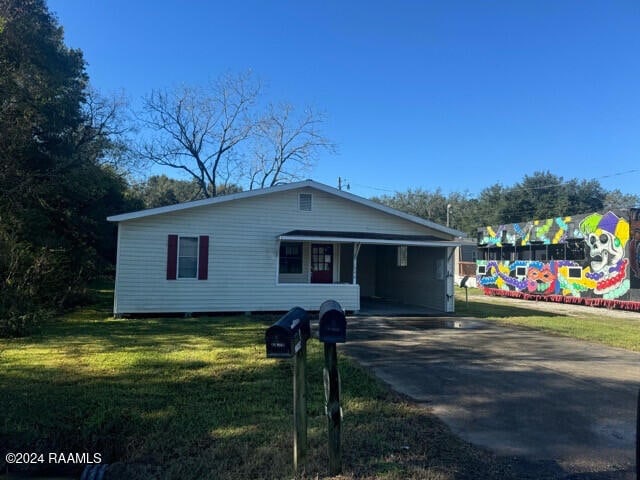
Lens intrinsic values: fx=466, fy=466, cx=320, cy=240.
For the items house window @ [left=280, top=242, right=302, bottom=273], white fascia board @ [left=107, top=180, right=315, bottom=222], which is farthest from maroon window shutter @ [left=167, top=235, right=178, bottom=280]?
house window @ [left=280, top=242, right=302, bottom=273]

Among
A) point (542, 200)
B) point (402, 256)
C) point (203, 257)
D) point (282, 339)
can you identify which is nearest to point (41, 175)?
point (203, 257)

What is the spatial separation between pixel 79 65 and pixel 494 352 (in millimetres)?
21005

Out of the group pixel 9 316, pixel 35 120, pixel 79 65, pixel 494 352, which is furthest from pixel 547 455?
pixel 79 65

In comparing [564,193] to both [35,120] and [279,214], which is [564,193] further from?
[35,120]

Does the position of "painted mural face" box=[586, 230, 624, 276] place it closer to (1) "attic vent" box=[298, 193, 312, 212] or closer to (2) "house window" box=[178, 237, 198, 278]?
(1) "attic vent" box=[298, 193, 312, 212]

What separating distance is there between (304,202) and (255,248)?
209cm

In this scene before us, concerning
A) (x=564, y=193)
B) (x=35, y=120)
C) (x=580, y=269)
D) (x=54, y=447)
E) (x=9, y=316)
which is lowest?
(x=54, y=447)

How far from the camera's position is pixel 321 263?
53.5 feet

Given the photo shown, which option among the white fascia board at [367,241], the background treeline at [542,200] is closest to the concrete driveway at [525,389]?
the white fascia board at [367,241]

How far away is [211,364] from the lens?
6.77 m

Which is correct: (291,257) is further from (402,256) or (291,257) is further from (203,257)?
(402,256)

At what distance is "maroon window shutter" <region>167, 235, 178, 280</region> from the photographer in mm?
12820

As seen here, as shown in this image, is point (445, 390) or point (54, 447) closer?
point (54, 447)

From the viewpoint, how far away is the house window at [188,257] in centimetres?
1308
